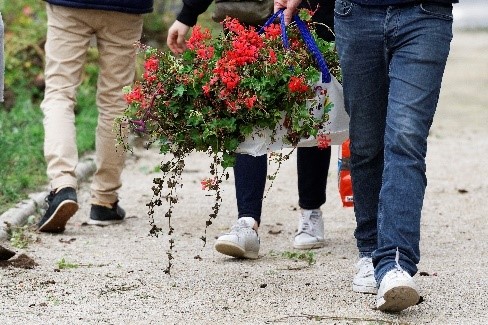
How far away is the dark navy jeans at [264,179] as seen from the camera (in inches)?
223

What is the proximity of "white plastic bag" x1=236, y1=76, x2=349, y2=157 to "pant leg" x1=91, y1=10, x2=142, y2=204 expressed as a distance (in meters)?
1.78

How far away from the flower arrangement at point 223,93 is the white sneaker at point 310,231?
1.24m

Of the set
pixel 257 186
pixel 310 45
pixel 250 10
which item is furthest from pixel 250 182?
pixel 310 45

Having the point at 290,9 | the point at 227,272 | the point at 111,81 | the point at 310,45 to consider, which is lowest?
the point at 227,272

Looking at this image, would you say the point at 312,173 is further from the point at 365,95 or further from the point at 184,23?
the point at 365,95

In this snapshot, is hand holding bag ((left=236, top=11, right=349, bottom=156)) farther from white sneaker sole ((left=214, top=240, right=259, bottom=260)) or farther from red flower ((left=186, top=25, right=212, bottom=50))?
white sneaker sole ((left=214, top=240, right=259, bottom=260))

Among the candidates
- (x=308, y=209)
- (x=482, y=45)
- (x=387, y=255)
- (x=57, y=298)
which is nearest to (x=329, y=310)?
(x=387, y=255)

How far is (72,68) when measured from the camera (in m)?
6.52

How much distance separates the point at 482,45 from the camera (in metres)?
22.7

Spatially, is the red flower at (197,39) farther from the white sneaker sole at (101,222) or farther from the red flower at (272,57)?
the white sneaker sole at (101,222)

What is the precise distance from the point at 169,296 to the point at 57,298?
0.47m

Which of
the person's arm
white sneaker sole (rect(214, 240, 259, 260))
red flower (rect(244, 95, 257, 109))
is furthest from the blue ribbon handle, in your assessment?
white sneaker sole (rect(214, 240, 259, 260))

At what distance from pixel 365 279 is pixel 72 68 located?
245 centimetres

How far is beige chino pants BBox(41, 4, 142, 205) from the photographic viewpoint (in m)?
6.46
